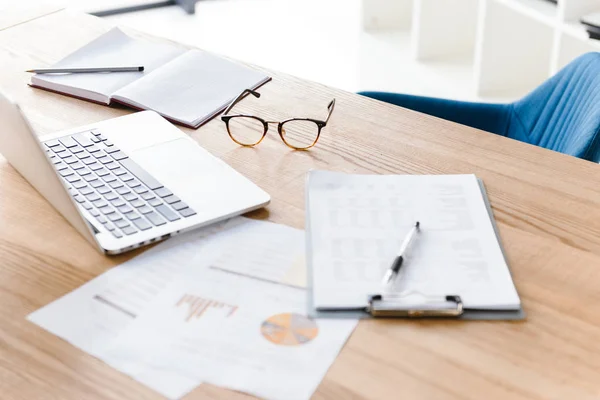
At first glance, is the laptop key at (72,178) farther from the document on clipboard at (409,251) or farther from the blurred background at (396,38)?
the blurred background at (396,38)

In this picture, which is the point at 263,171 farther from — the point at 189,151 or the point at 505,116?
the point at 505,116

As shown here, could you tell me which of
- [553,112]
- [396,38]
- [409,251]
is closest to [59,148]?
[409,251]

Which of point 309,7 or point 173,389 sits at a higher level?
point 173,389

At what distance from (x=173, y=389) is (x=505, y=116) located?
1079 millimetres

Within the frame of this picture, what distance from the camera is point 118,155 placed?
45.9 inches

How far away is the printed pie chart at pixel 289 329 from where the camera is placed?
0.83 metres

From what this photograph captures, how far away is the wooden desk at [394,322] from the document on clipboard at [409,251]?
0.02m

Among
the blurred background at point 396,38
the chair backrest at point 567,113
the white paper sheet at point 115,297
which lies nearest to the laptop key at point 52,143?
the white paper sheet at point 115,297

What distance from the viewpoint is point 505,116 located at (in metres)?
1.61

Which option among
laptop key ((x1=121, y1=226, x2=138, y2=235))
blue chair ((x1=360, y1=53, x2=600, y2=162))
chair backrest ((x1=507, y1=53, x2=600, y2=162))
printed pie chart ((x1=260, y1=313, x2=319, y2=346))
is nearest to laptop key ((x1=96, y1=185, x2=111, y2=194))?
laptop key ((x1=121, y1=226, x2=138, y2=235))

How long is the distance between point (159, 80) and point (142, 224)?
0.47 m

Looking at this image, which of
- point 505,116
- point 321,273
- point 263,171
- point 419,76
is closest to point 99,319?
point 321,273

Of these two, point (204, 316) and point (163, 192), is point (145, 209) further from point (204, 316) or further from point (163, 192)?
point (204, 316)

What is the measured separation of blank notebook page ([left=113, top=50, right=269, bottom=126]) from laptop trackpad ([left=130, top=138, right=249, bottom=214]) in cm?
11
